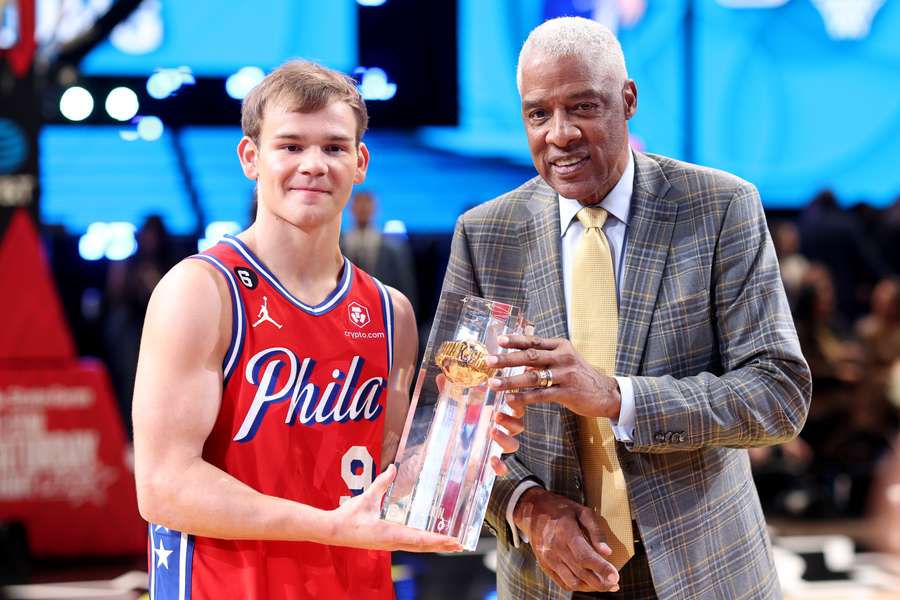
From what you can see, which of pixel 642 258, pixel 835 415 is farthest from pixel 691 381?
pixel 835 415

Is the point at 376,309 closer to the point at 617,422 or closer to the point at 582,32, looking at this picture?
the point at 617,422

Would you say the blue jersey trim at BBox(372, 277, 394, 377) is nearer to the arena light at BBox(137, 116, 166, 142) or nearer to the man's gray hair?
the man's gray hair

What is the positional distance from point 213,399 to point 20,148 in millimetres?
4900

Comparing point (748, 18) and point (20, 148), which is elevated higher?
point (748, 18)

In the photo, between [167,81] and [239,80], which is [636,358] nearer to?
[167,81]

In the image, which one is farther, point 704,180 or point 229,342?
point 704,180

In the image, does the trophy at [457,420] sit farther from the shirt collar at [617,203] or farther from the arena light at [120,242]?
the arena light at [120,242]

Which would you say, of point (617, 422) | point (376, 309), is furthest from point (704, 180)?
point (376, 309)

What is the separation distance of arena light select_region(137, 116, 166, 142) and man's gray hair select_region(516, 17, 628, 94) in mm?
5144

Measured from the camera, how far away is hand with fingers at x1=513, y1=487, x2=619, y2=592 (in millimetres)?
2021

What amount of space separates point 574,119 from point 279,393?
30.5 inches

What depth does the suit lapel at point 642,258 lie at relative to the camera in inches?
82.9

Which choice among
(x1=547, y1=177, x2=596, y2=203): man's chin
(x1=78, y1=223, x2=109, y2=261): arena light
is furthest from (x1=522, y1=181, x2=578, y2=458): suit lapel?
(x1=78, y1=223, x2=109, y2=261): arena light

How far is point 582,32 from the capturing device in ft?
7.00
